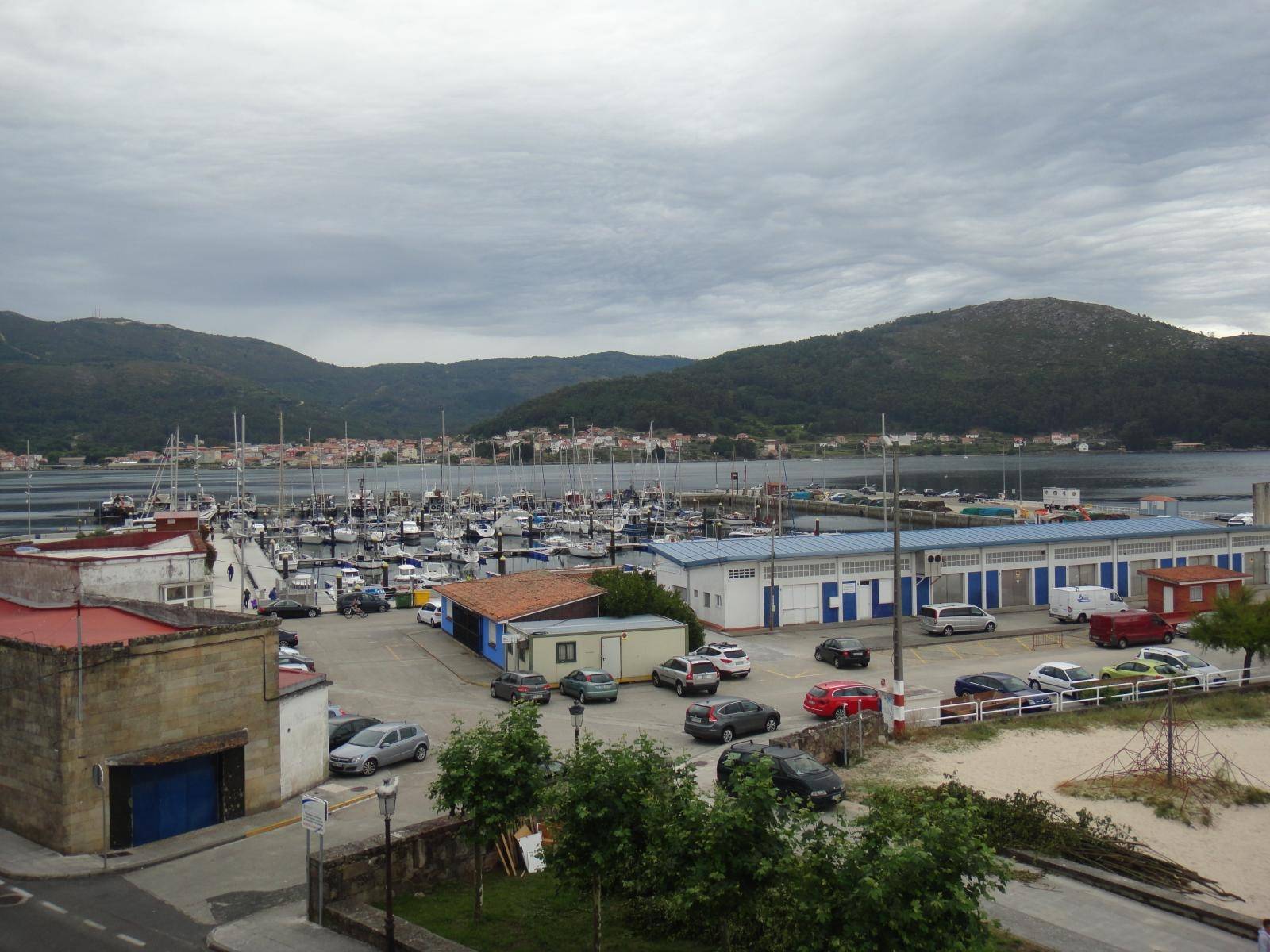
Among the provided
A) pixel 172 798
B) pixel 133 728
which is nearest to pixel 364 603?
pixel 172 798

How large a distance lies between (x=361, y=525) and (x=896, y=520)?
9167 centimetres

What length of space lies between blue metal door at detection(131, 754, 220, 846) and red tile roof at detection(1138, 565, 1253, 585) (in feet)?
115

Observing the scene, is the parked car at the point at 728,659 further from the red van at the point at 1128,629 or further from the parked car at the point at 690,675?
the red van at the point at 1128,629

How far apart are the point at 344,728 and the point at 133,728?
240 inches

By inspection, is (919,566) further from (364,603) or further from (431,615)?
(364,603)

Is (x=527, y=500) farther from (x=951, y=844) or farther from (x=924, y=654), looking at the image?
(x=951, y=844)

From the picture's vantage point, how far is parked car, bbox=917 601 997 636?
1345 inches

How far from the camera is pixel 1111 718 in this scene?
22.8 metres

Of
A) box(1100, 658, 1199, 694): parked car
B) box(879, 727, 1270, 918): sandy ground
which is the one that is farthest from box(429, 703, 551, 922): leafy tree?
box(1100, 658, 1199, 694): parked car

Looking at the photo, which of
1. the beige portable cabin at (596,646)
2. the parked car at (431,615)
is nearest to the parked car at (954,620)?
the beige portable cabin at (596,646)

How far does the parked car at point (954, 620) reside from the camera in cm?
3416

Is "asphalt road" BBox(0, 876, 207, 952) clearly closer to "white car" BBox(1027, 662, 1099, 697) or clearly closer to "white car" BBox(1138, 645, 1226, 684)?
"white car" BBox(1027, 662, 1099, 697)

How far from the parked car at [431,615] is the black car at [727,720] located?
62.9ft

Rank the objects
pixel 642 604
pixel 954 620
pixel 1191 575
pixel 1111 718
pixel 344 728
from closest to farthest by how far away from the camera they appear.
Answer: pixel 344 728
pixel 1111 718
pixel 642 604
pixel 954 620
pixel 1191 575
